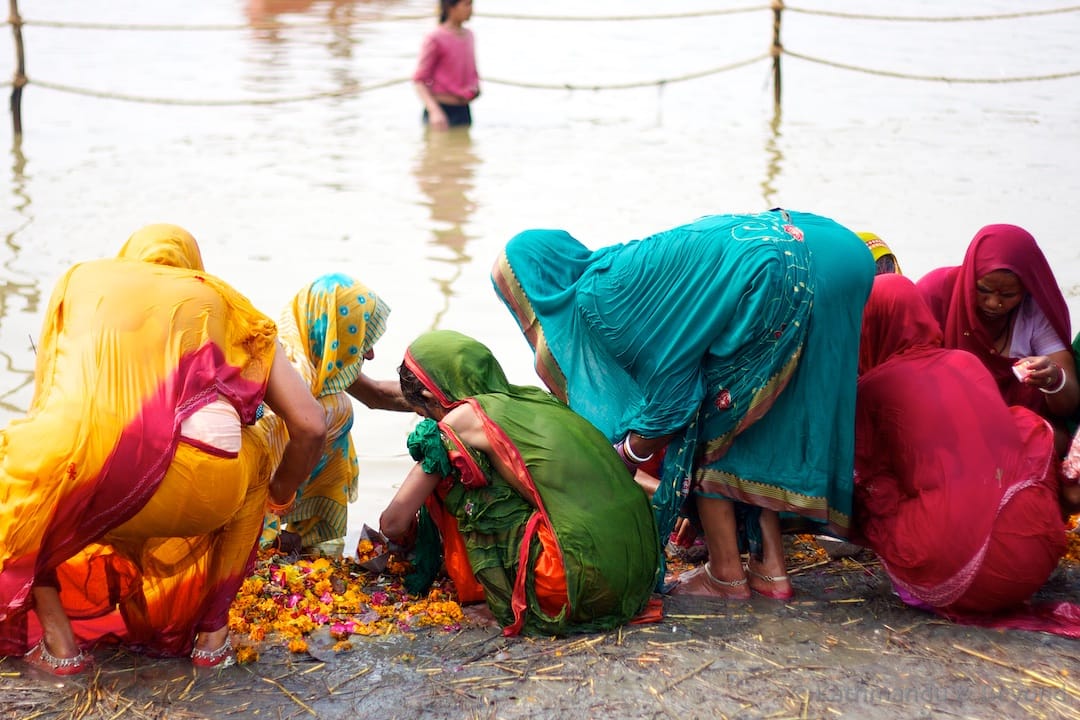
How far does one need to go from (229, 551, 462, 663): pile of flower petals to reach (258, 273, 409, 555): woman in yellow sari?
0.24 metres

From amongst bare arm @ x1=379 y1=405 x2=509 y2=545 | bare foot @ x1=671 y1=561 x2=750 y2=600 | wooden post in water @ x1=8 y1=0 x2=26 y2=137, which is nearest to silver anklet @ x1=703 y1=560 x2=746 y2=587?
bare foot @ x1=671 y1=561 x2=750 y2=600

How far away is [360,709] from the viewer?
9.48 ft

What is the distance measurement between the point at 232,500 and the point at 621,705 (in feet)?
3.37

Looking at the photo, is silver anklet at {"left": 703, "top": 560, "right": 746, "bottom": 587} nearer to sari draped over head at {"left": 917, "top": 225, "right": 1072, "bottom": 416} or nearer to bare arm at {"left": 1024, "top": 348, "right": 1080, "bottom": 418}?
bare arm at {"left": 1024, "top": 348, "right": 1080, "bottom": 418}

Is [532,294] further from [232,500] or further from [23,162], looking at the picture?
[23,162]

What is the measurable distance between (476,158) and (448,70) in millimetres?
839

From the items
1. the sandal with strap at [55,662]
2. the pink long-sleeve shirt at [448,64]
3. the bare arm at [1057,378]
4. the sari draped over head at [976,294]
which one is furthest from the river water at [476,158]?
the bare arm at [1057,378]

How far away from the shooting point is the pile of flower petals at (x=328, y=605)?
3.31 metres

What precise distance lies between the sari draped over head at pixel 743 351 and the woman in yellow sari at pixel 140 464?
100 centimetres

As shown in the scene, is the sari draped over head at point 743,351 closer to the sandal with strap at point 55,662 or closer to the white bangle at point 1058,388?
the white bangle at point 1058,388

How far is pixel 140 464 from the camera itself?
2.75 m

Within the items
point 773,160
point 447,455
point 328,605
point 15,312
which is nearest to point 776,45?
point 773,160

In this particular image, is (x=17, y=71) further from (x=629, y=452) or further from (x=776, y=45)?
(x=629, y=452)

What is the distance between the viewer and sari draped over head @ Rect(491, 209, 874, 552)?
337 centimetres
